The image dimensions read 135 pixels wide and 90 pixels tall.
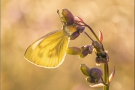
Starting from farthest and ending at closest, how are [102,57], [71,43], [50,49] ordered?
[71,43] → [50,49] → [102,57]

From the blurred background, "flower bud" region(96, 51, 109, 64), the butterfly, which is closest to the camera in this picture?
"flower bud" region(96, 51, 109, 64)

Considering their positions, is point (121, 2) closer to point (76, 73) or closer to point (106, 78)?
point (76, 73)

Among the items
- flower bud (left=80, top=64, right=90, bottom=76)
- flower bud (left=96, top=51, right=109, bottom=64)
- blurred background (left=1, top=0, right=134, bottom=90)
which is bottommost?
blurred background (left=1, top=0, right=134, bottom=90)

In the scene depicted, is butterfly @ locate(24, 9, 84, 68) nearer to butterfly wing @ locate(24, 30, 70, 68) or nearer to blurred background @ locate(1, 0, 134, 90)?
butterfly wing @ locate(24, 30, 70, 68)

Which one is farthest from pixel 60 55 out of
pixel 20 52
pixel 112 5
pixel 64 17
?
pixel 112 5

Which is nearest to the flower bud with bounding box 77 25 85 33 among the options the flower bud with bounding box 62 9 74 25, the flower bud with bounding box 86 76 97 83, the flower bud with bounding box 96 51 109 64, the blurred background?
the flower bud with bounding box 62 9 74 25

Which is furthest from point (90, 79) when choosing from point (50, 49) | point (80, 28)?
point (50, 49)

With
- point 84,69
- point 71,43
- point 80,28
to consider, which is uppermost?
point 80,28

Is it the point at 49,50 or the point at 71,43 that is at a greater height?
the point at 49,50

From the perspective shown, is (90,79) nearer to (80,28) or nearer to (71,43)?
(80,28)
